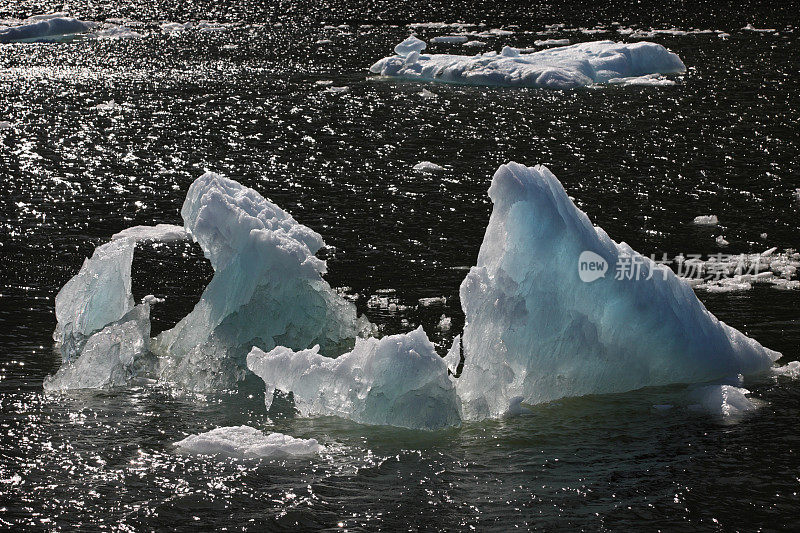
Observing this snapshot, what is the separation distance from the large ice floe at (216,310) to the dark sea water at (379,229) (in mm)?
514

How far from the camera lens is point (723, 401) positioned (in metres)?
13.3

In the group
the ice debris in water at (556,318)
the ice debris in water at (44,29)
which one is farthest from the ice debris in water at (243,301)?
the ice debris in water at (44,29)

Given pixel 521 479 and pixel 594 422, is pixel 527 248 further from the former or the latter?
pixel 521 479

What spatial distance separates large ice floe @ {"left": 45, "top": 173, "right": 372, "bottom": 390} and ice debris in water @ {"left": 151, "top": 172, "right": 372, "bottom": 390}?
0.01 m

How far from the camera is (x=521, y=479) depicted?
11516 mm

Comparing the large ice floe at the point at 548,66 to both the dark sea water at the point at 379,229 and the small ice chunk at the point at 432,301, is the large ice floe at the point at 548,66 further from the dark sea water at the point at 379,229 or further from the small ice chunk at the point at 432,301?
the small ice chunk at the point at 432,301

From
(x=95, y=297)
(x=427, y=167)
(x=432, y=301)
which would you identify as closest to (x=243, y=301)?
(x=95, y=297)

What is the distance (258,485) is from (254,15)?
52.5m

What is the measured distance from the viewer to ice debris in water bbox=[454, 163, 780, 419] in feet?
44.0

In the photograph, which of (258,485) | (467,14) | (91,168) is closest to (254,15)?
(467,14)

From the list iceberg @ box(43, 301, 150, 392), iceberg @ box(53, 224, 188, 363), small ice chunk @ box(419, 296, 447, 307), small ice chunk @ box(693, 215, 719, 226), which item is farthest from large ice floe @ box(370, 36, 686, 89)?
iceberg @ box(43, 301, 150, 392)

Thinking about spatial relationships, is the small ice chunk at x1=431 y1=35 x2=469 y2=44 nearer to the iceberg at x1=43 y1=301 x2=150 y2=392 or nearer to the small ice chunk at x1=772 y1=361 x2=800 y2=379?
the iceberg at x1=43 y1=301 x2=150 y2=392

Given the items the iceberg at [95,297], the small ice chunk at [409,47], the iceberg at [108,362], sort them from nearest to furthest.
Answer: the iceberg at [108,362] → the iceberg at [95,297] → the small ice chunk at [409,47]

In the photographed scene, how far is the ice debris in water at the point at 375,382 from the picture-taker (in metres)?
12.7
